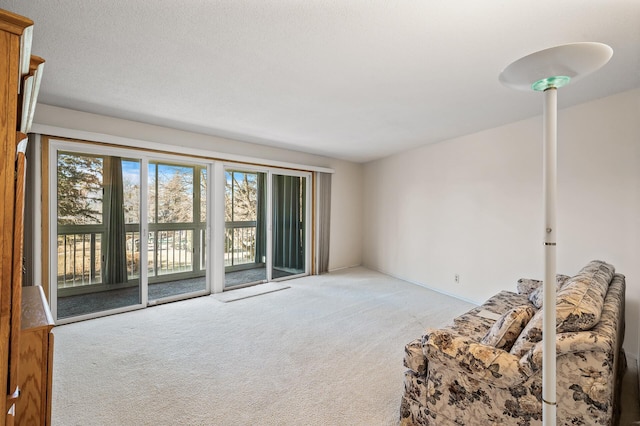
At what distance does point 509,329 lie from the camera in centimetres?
160

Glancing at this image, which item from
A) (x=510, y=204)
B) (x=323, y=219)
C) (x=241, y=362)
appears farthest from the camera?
(x=323, y=219)

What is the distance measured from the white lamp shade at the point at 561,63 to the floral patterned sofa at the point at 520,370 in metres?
1.05

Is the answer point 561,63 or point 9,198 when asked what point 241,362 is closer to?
point 9,198

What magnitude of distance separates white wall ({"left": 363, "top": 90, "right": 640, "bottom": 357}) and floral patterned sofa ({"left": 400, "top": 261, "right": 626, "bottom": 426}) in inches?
51.4

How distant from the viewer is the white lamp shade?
2.86 ft

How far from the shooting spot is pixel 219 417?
1706 millimetres

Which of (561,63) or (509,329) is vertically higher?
(561,63)

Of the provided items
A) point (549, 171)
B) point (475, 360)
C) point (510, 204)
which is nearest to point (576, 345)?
point (475, 360)

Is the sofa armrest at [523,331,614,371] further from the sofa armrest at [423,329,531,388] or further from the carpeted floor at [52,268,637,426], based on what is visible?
the carpeted floor at [52,268,637,426]

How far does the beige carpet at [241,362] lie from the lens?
1.75 metres

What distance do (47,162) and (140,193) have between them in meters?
0.88

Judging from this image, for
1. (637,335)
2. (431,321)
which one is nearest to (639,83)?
(637,335)

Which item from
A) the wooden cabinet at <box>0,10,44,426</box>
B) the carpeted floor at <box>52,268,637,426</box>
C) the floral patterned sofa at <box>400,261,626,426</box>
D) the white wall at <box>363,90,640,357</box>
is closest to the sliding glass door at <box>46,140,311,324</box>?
the carpeted floor at <box>52,268,637,426</box>

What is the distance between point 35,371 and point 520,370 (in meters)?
2.28
